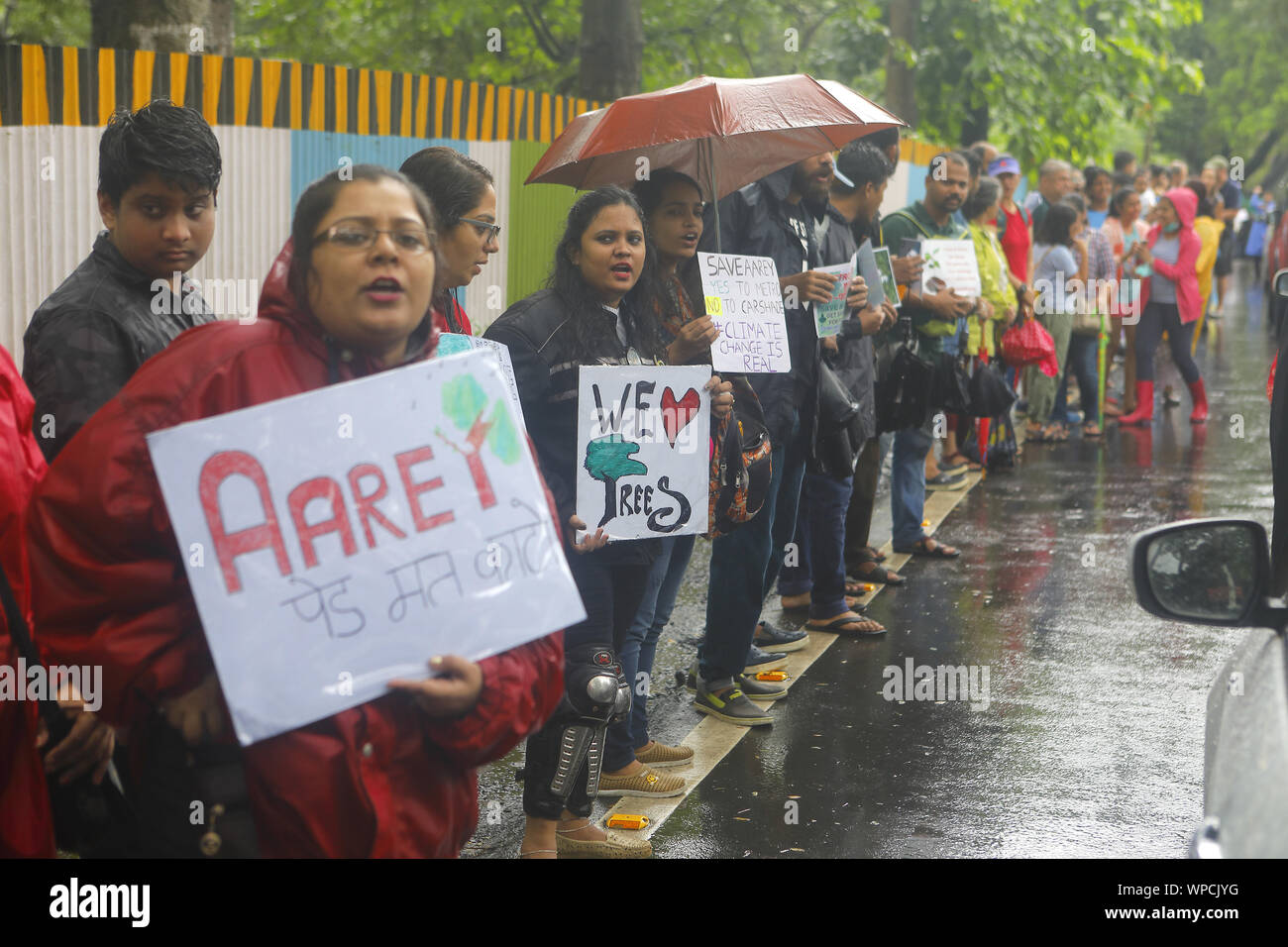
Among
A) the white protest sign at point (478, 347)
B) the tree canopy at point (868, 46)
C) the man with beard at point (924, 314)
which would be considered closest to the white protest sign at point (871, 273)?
the man with beard at point (924, 314)

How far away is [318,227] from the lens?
2395 mm

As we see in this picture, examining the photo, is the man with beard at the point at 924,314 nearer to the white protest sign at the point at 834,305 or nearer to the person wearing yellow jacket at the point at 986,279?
the person wearing yellow jacket at the point at 986,279

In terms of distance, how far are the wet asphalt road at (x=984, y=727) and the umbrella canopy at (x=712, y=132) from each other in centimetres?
213

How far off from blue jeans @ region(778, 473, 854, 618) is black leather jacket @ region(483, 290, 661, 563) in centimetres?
247

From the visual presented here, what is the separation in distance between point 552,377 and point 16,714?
77.1 inches

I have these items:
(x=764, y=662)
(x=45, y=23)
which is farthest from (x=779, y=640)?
(x=45, y=23)

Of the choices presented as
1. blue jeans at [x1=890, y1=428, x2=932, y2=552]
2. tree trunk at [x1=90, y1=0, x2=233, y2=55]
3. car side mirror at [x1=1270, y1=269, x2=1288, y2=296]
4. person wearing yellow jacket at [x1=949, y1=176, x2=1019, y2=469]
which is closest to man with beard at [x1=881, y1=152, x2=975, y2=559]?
blue jeans at [x1=890, y1=428, x2=932, y2=552]

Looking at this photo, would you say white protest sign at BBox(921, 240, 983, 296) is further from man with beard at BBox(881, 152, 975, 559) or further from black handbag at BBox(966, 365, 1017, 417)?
black handbag at BBox(966, 365, 1017, 417)

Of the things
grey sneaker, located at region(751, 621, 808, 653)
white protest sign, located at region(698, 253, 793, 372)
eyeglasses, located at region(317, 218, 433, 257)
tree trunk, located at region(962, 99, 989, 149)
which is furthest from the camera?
tree trunk, located at region(962, 99, 989, 149)

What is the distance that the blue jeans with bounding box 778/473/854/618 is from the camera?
6.80 meters

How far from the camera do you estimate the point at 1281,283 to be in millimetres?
4844

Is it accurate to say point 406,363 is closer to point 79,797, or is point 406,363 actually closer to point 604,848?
point 79,797
